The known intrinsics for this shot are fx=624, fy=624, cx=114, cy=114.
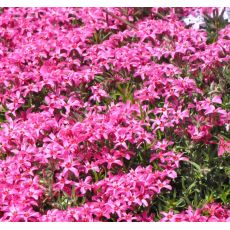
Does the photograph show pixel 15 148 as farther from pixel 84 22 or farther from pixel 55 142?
pixel 84 22

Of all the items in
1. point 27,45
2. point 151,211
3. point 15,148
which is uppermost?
point 27,45

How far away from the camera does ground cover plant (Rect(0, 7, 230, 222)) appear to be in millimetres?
3445

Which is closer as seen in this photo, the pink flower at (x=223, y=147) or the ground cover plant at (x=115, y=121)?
the ground cover plant at (x=115, y=121)

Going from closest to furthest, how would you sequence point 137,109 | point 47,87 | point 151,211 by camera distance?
point 151,211, point 137,109, point 47,87

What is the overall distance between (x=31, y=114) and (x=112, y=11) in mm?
1415

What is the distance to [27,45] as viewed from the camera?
4.55 m

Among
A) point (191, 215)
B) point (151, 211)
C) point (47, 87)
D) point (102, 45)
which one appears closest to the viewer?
point (191, 215)

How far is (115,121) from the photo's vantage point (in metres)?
3.70

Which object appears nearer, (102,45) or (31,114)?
(31,114)

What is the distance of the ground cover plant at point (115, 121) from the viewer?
136 inches

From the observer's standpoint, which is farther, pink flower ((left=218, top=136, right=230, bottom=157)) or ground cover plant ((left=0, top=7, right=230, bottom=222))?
pink flower ((left=218, top=136, right=230, bottom=157))

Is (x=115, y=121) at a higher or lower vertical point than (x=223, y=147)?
higher

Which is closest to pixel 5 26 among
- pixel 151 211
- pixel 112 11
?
pixel 112 11

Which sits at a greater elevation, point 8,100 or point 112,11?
point 112,11
